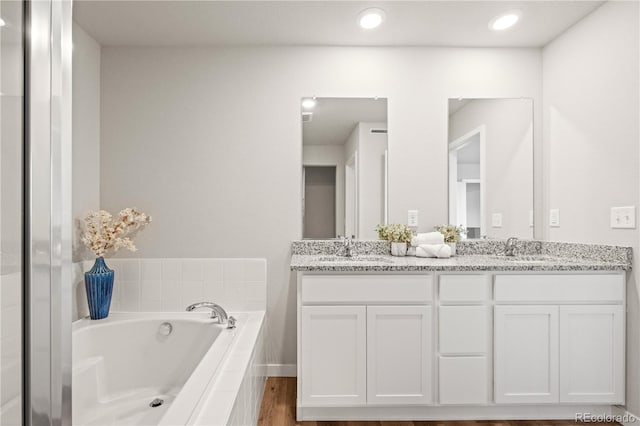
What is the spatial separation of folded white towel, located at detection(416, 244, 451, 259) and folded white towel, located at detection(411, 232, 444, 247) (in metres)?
0.03

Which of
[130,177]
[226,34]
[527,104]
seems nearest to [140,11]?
[226,34]

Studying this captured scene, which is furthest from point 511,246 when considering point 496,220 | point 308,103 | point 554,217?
point 308,103

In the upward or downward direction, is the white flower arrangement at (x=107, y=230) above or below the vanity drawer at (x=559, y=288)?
above

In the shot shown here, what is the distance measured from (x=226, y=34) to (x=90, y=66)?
930 millimetres

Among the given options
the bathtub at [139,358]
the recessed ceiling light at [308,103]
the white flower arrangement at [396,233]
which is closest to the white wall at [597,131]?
the white flower arrangement at [396,233]

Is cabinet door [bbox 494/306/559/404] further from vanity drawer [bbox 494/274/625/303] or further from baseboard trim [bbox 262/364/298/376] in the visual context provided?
baseboard trim [bbox 262/364/298/376]

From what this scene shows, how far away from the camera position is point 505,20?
223 centimetres

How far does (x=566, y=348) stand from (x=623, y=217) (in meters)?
0.76

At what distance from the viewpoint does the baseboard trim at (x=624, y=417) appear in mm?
1904

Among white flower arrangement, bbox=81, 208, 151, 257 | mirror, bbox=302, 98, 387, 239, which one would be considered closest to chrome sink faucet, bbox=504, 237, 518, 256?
mirror, bbox=302, 98, 387, 239

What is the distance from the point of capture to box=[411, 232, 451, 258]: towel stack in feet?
7.63

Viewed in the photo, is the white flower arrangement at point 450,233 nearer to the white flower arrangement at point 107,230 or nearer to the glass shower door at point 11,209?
the white flower arrangement at point 107,230

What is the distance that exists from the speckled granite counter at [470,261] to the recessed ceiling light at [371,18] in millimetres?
1414

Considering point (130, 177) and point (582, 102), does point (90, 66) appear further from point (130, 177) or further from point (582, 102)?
point (582, 102)
